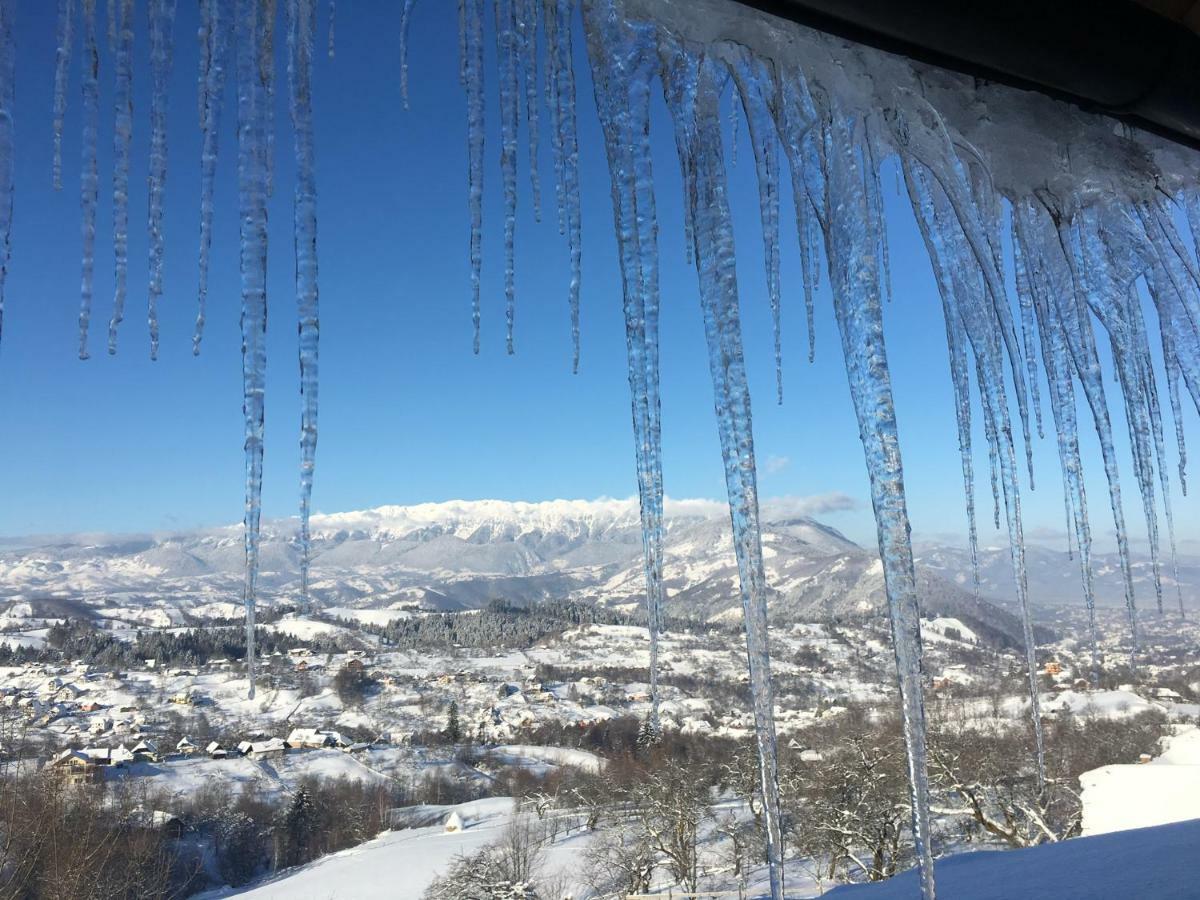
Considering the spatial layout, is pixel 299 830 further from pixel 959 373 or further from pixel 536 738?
pixel 959 373

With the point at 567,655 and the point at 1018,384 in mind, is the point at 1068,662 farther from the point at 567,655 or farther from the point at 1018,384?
the point at 1018,384

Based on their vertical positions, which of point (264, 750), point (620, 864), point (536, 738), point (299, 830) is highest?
point (620, 864)

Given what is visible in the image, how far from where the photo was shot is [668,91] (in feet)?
4.86

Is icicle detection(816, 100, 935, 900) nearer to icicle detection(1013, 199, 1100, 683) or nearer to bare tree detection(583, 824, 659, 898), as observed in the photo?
icicle detection(1013, 199, 1100, 683)

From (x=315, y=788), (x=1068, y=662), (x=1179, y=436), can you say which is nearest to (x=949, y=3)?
(x=1179, y=436)

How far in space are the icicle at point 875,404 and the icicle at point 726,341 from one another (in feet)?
0.72

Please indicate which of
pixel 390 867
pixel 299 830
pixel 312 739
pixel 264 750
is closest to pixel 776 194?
pixel 390 867

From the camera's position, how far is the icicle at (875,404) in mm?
1325

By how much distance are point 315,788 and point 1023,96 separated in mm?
60969

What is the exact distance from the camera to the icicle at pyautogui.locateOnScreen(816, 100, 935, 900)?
4.35 feet

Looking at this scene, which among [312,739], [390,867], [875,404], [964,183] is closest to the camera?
[875,404]

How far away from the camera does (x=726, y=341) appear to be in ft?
4.95

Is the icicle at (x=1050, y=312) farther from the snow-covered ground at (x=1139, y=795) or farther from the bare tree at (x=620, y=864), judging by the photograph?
the bare tree at (x=620, y=864)

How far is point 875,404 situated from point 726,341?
34 cm
